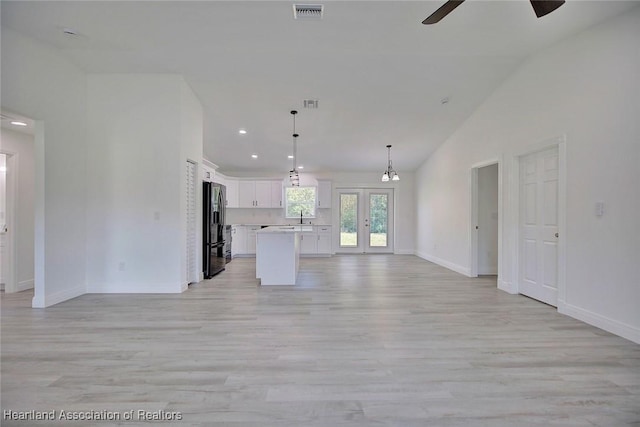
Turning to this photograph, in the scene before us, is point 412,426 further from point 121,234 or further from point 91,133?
point 91,133

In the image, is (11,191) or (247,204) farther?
(247,204)

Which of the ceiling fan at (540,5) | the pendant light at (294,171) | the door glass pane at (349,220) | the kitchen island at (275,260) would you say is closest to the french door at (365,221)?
the door glass pane at (349,220)

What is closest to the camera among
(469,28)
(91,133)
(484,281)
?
(469,28)

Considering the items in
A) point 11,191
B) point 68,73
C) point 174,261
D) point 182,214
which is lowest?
point 174,261

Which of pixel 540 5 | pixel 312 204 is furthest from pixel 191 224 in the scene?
pixel 540 5

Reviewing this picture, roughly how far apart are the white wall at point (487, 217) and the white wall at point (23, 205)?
745cm

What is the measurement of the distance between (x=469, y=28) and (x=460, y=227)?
365cm

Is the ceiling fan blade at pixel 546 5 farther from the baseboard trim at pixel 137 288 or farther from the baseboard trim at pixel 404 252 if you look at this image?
the baseboard trim at pixel 404 252

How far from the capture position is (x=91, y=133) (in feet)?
14.3

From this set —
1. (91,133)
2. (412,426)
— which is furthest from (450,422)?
(91,133)

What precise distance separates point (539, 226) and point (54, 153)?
630 centimetres

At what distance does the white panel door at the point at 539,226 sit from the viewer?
3.83 metres

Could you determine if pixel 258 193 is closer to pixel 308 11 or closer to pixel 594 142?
pixel 308 11

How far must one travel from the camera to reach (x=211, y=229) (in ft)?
18.0
